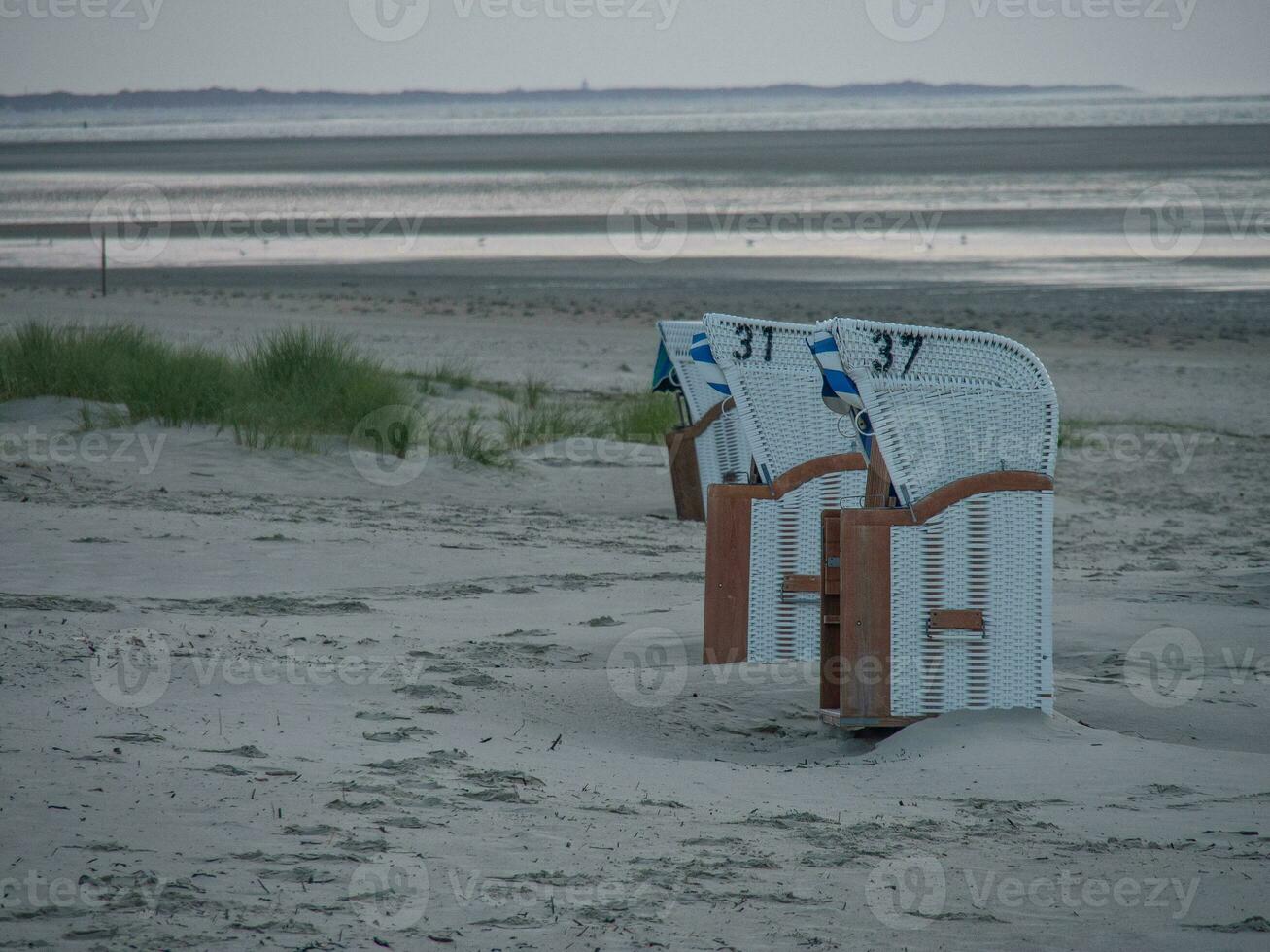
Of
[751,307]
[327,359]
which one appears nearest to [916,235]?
[751,307]

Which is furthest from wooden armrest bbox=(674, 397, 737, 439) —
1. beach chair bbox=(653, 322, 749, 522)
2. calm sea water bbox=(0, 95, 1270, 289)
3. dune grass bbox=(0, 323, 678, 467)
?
calm sea water bbox=(0, 95, 1270, 289)

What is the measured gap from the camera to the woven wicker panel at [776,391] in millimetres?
5477

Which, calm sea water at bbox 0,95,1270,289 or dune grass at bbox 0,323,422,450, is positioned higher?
calm sea water at bbox 0,95,1270,289

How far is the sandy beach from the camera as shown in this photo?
3.17 meters

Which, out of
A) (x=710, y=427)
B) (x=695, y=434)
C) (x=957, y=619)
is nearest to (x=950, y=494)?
(x=957, y=619)

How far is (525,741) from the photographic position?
14.5 feet

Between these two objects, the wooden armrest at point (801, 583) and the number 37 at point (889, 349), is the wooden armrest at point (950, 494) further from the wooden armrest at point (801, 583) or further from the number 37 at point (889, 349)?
the wooden armrest at point (801, 583)

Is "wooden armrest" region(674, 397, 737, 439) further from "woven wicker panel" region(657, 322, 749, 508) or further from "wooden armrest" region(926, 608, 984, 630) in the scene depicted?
"wooden armrest" region(926, 608, 984, 630)

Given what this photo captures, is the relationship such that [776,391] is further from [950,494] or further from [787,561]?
[950,494]

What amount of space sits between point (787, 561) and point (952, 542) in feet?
3.32

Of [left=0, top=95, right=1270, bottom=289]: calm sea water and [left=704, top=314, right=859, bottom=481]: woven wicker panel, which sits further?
[left=0, top=95, right=1270, bottom=289]: calm sea water

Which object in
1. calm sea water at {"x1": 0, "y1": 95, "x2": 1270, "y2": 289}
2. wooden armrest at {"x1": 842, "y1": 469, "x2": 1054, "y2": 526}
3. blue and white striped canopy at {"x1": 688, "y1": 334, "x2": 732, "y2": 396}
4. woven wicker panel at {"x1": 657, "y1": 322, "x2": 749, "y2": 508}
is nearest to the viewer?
wooden armrest at {"x1": 842, "y1": 469, "x2": 1054, "y2": 526}

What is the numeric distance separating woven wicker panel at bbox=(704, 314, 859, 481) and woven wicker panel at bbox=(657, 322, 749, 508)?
85.7 inches

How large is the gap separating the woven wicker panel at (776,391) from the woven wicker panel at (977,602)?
899 millimetres
